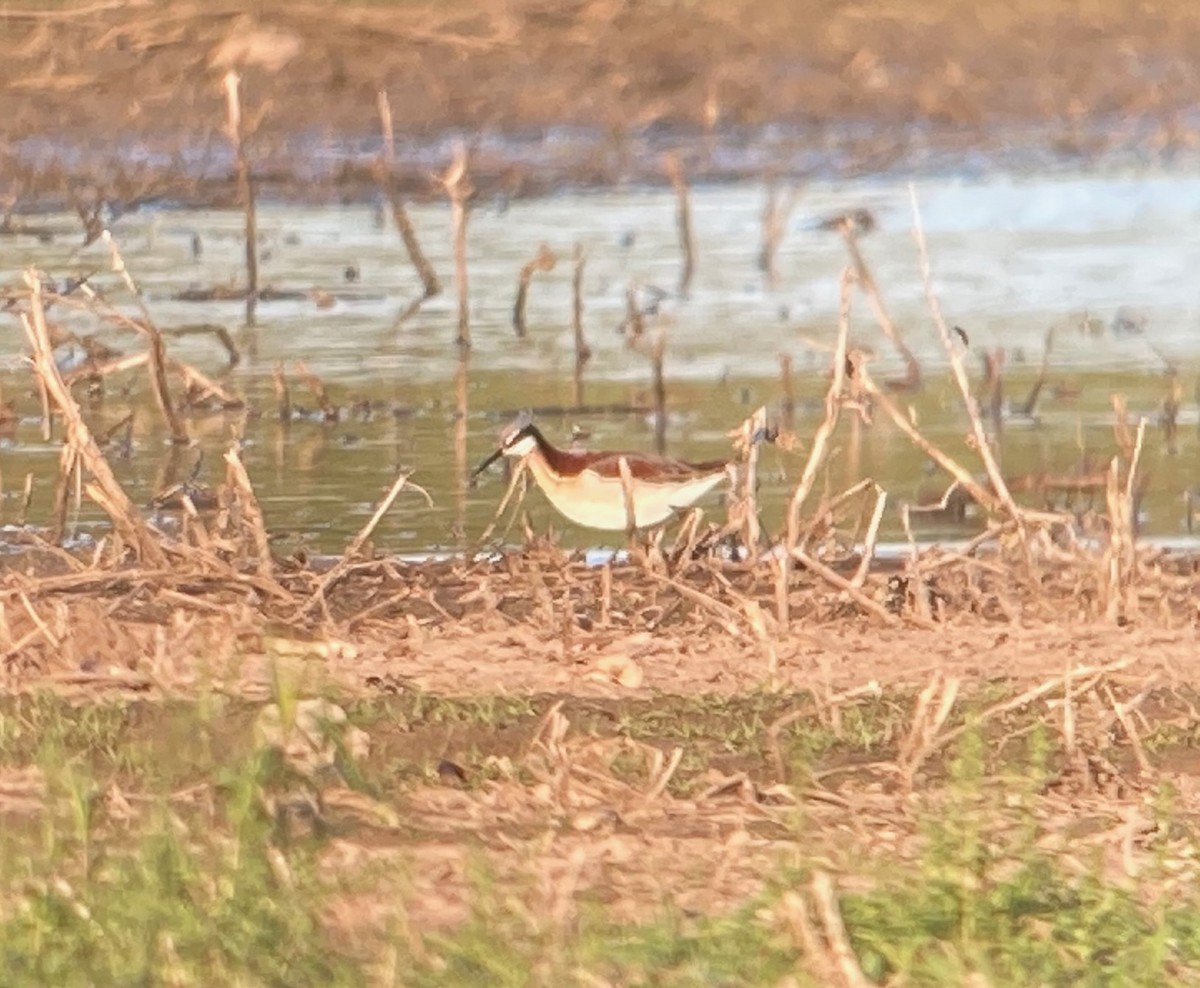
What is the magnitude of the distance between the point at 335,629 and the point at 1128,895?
8.15ft

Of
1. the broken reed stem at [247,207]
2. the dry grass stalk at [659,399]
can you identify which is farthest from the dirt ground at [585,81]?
the dry grass stalk at [659,399]

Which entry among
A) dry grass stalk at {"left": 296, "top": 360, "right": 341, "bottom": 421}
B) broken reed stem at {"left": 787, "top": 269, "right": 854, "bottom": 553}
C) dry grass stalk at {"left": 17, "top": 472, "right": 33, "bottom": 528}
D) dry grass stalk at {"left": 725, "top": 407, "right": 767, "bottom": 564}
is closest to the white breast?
dry grass stalk at {"left": 725, "top": 407, "right": 767, "bottom": 564}

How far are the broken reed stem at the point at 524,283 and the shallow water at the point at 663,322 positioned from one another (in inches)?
2.9

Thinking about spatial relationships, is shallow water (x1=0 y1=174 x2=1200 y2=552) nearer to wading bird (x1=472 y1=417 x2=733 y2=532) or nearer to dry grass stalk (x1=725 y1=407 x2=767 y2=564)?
wading bird (x1=472 y1=417 x2=733 y2=532)

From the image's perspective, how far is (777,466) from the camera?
951cm

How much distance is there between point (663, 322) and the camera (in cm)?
1115

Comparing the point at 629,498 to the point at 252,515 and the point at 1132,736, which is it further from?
the point at 1132,736

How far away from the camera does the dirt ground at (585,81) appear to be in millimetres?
15539

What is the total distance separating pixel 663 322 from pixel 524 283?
65 centimetres

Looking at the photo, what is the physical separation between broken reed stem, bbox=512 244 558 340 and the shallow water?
73mm

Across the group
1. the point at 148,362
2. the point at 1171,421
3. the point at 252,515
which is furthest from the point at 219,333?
the point at 252,515

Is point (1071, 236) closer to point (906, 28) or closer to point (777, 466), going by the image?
point (906, 28)

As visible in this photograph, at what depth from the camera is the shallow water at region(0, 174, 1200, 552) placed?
31.0 feet

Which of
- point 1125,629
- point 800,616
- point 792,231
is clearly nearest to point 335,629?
point 800,616
